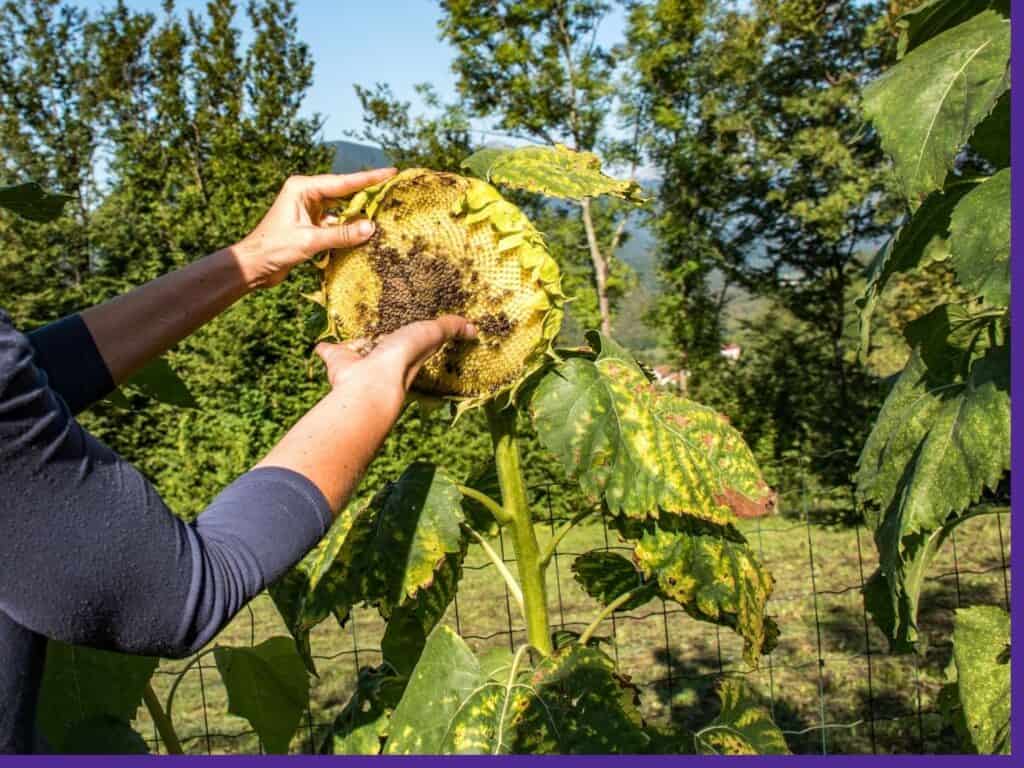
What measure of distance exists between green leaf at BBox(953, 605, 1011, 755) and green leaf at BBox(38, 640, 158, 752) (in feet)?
4.65

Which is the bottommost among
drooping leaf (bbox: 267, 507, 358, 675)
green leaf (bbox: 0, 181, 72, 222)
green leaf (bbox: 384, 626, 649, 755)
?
green leaf (bbox: 384, 626, 649, 755)

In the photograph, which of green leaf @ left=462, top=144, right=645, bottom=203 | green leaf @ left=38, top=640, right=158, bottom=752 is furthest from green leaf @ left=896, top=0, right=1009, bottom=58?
green leaf @ left=38, top=640, right=158, bottom=752

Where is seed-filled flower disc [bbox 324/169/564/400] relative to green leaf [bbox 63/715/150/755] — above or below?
above

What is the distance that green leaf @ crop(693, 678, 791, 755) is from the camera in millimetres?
1568

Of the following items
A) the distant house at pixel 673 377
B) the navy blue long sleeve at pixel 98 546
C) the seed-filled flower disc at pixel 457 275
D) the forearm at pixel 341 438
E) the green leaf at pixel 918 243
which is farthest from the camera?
the distant house at pixel 673 377

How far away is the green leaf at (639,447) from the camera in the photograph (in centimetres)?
145

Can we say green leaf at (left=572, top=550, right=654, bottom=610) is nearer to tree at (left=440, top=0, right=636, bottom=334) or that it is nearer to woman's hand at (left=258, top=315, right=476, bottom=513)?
woman's hand at (left=258, top=315, right=476, bottom=513)

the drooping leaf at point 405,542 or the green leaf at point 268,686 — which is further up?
the drooping leaf at point 405,542

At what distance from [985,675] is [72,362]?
1.63 meters

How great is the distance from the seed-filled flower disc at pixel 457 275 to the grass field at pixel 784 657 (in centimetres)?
122

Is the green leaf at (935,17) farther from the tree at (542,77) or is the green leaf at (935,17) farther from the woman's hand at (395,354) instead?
the tree at (542,77)

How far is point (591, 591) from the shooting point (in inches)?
75.4

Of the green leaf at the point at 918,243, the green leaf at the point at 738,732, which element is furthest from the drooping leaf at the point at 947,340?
the green leaf at the point at 738,732

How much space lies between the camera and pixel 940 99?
5.03 feet
